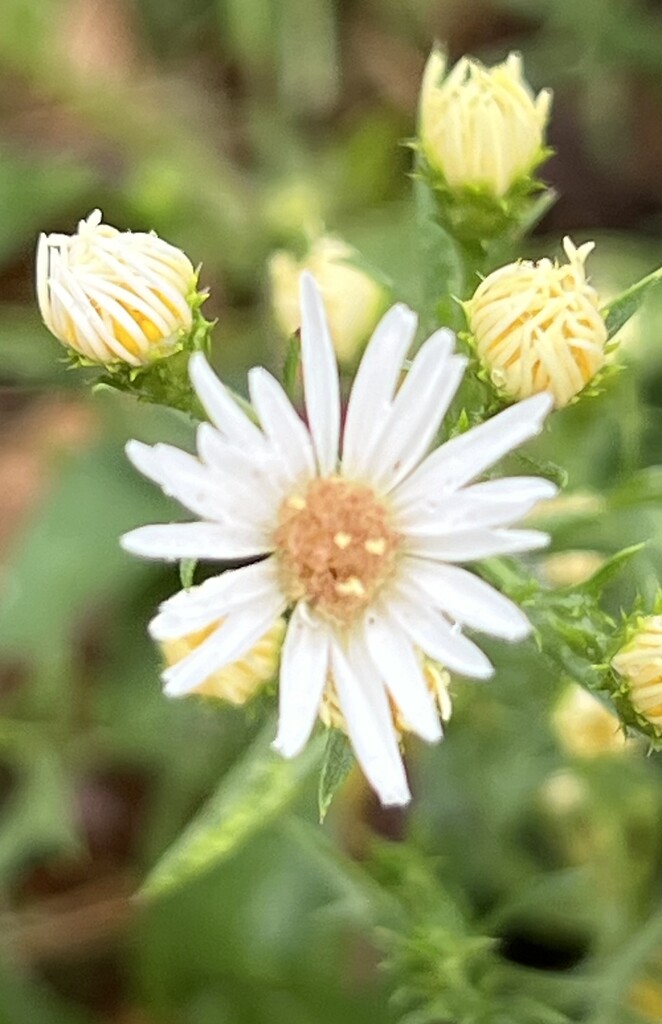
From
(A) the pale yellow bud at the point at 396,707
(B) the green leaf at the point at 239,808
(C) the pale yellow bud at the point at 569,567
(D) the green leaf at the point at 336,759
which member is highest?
(A) the pale yellow bud at the point at 396,707

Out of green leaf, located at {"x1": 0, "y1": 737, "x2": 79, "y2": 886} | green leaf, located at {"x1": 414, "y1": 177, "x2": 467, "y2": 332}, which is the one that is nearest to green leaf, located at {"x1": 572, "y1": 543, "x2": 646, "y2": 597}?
green leaf, located at {"x1": 414, "y1": 177, "x2": 467, "y2": 332}

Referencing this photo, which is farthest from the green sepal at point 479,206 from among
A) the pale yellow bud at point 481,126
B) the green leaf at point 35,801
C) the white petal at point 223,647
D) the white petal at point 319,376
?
the green leaf at point 35,801

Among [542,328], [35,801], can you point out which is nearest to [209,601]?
[542,328]

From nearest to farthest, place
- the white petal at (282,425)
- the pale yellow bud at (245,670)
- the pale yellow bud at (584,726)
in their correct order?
the white petal at (282,425) < the pale yellow bud at (245,670) < the pale yellow bud at (584,726)

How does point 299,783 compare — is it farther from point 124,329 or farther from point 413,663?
point 124,329

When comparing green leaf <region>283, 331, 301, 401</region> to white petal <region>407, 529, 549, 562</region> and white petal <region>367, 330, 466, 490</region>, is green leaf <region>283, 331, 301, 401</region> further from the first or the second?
white petal <region>407, 529, 549, 562</region>

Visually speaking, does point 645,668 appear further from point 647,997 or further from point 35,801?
point 35,801

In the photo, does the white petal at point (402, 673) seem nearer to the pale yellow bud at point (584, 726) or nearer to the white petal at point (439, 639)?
the white petal at point (439, 639)
